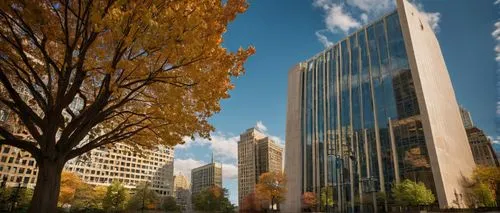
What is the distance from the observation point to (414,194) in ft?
117

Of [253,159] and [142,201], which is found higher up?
[253,159]

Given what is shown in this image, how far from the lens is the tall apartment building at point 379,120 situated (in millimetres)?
41875

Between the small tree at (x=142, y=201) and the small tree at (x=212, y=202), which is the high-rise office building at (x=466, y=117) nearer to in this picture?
the small tree at (x=212, y=202)

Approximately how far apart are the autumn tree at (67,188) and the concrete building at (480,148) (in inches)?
4140

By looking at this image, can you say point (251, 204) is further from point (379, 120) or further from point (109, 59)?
point (109, 59)

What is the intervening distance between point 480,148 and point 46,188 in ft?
347

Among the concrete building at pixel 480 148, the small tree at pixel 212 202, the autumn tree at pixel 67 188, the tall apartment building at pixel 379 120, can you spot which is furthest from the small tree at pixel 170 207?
the concrete building at pixel 480 148

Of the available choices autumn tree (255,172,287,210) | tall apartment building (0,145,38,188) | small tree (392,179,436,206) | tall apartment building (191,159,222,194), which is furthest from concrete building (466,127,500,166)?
tall apartment building (191,159,222,194)

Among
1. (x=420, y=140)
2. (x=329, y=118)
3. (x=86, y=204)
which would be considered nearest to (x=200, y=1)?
(x=420, y=140)

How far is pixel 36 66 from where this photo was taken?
25.7ft

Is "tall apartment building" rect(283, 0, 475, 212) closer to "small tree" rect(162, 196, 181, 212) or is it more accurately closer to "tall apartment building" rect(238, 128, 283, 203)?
"small tree" rect(162, 196, 181, 212)

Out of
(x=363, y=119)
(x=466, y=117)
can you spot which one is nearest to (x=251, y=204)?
(x=363, y=119)

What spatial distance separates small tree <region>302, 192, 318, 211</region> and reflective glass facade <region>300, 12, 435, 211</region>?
1801 mm

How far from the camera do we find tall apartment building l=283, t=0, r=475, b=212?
4188 cm
